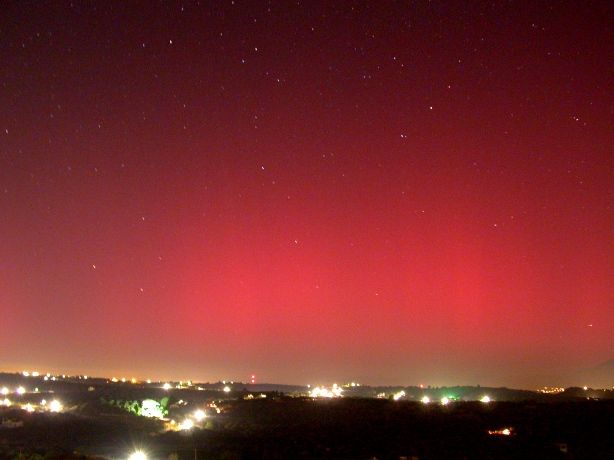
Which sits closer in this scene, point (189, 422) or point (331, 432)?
point (331, 432)

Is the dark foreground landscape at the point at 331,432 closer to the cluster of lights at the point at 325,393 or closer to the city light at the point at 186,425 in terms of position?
the city light at the point at 186,425

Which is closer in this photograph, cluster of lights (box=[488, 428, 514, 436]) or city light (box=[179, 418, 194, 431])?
cluster of lights (box=[488, 428, 514, 436])

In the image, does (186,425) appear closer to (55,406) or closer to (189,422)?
(189,422)

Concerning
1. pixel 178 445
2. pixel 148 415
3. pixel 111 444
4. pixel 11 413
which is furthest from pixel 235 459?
pixel 148 415

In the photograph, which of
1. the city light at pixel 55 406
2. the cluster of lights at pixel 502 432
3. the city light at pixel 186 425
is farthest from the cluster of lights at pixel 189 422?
the cluster of lights at pixel 502 432

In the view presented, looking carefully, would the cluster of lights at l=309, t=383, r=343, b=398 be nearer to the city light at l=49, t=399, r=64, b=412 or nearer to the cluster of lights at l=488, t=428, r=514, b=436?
the city light at l=49, t=399, r=64, b=412

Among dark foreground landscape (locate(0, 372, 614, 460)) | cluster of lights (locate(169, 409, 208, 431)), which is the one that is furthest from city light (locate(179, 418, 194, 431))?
dark foreground landscape (locate(0, 372, 614, 460))

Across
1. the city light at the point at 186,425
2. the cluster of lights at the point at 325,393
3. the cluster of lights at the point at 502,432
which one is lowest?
the cluster of lights at the point at 502,432

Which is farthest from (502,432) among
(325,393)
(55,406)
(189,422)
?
(325,393)

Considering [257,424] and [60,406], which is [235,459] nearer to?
Result: [257,424]
